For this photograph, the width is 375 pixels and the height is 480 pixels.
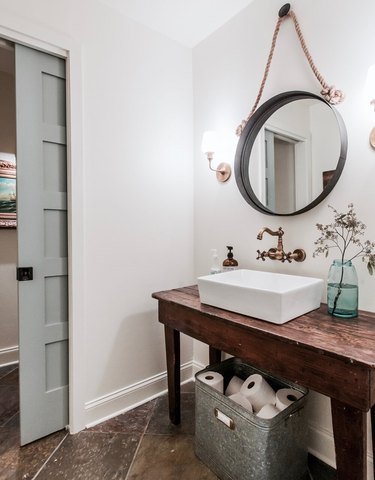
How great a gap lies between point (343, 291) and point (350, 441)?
0.53 metres

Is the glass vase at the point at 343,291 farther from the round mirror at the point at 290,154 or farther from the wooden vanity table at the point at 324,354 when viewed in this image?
the round mirror at the point at 290,154

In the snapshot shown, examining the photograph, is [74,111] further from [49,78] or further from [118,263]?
[118,263]

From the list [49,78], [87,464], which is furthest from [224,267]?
[49,78]

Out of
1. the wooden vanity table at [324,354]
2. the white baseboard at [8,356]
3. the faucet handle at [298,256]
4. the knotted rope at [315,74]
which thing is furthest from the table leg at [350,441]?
the white baseboard at [8,356]

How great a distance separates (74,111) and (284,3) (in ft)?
4.29

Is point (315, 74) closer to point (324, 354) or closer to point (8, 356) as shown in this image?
point (324, 354)

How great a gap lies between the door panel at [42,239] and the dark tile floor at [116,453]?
0.39 ft

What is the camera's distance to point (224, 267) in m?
1.86

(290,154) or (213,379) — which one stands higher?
(290,154)

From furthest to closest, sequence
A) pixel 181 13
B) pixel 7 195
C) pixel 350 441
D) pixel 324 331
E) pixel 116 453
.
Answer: pixel 7 195
pixel 181 13
pixel 116 453
pixel 324 331
pixel 350 441

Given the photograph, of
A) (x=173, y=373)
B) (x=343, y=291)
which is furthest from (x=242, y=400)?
A: (x=343, y=291)

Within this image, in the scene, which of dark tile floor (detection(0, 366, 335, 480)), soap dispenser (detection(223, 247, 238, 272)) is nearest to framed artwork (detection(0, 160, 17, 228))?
Result: dark tile floor (detection(0, 366, 335, 480))

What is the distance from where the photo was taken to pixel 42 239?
62.3 inches

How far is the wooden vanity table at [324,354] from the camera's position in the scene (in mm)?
886
